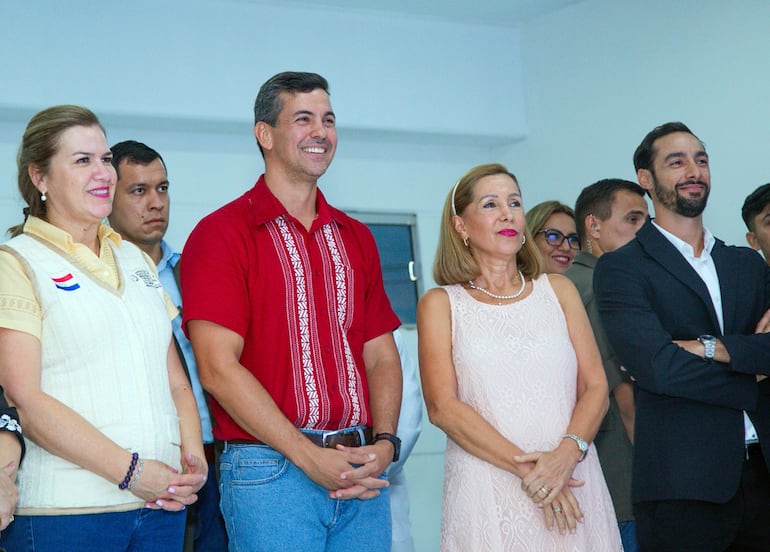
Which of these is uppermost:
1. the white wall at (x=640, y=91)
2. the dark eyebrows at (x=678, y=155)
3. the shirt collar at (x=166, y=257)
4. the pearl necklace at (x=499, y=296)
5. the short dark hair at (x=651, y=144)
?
the white wall at (x=640, y=91)

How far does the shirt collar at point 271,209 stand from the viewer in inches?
113

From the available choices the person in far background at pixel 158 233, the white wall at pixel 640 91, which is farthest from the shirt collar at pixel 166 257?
the white wall at pixel 640 91

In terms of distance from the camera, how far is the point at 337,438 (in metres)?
2.70

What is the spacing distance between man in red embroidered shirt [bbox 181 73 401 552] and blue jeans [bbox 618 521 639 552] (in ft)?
4.37

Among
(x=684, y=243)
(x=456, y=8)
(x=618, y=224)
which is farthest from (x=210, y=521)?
(x=456, y=8)

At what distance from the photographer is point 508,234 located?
3170 mm

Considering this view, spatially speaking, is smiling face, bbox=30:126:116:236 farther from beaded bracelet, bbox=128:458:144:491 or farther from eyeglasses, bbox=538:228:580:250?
eyeglasses, bbox=538:228:580:250

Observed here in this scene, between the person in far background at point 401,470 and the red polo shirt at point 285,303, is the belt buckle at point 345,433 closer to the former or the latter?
the red polo shirt at point 285,303

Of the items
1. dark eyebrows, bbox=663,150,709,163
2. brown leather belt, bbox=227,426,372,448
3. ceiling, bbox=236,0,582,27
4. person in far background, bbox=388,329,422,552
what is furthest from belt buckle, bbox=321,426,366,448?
ceiling, bbox=236,0,582,27

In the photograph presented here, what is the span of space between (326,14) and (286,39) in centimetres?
30

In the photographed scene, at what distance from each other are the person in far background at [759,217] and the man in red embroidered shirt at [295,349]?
2.01 m

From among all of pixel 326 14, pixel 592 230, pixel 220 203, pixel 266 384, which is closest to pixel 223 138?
pixel 220 203

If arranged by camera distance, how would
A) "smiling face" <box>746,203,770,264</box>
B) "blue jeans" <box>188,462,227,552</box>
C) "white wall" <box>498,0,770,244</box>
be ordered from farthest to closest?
"white wall" <box>498,0,770,244</box> < "smiling face" <box>746,203,770,264</box> < "blue jeans" <box>188,462,227,552</box>

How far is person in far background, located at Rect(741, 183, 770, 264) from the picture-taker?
430cm
